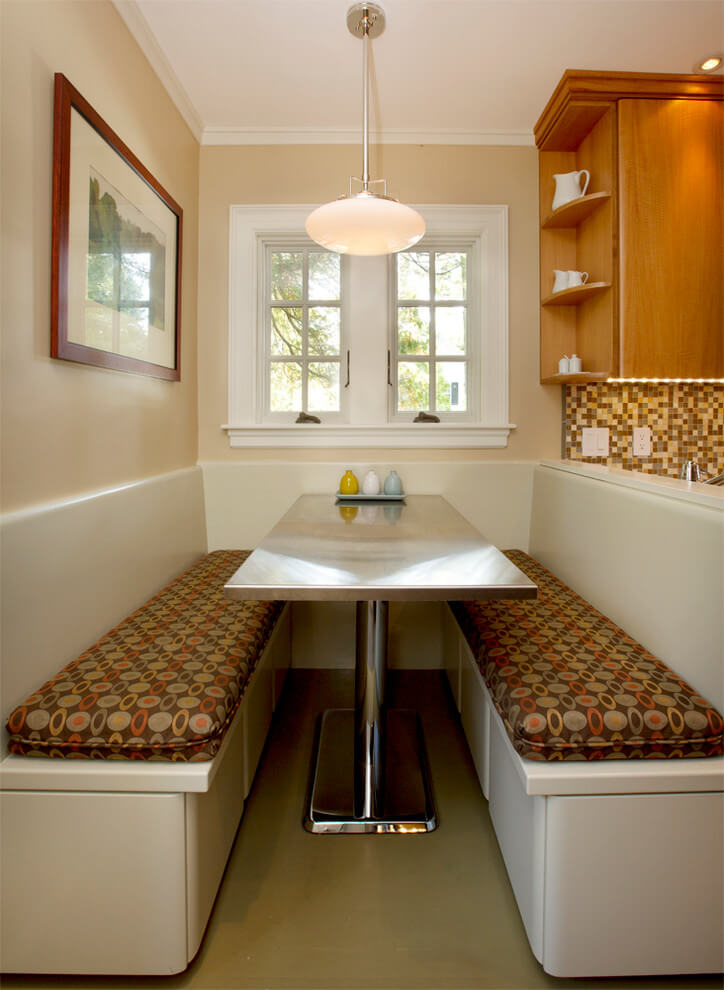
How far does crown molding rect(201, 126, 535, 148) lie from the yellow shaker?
5.44 feet

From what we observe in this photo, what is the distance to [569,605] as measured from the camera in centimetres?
188

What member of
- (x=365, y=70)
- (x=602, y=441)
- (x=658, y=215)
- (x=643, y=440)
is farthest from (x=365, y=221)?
(x=643, y=440)

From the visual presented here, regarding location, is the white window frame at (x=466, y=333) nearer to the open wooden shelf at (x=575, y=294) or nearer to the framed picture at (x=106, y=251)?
the open wooden shelf at (x=575, y=294)

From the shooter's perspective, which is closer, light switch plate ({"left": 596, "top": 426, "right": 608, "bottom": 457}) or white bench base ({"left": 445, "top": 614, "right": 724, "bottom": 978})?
white bench base ({"left": 445, "top": 614, "right": 724, "bottom": 978})

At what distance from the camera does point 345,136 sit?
2.69 metres

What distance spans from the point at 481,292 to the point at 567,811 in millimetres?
2354

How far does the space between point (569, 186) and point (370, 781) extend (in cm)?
264

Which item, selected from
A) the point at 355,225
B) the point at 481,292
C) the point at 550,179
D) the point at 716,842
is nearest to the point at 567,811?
the point at 716,842

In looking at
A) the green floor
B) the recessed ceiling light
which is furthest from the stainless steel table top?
the recessed ceiling light

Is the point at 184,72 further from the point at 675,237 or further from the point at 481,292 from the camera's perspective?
the point at 675,237

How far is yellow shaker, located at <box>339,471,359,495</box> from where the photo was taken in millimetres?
2611

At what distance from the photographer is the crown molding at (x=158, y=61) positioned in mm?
1911

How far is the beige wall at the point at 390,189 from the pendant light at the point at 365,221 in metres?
0.73

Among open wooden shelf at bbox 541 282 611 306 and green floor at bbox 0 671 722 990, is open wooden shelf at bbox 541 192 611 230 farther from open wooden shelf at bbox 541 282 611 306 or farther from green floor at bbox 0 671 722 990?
green floor at bbox 0 671 722 990
